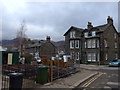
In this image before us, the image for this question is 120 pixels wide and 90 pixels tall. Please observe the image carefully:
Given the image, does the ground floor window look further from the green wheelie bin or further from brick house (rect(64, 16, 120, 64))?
the green wheelie bin

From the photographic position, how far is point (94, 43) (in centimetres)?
3428

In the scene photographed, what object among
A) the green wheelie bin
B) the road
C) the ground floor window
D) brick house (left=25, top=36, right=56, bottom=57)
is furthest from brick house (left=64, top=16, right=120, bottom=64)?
the green wheelie bin

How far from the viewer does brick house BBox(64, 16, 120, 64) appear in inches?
1305

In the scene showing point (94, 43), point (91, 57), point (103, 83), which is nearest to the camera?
point (103, 83)

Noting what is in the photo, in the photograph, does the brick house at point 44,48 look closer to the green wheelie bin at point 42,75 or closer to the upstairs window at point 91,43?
the upstairs window at point 91,43

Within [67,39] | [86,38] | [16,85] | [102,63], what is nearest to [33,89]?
[16,85]

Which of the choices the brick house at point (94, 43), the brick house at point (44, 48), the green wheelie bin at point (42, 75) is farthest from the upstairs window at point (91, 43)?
the green wheelie bin at point (42, 75)

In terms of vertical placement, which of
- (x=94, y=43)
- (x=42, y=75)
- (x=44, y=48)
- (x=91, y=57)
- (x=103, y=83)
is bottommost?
(x=103, y=83)

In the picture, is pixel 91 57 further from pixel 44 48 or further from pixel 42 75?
pixel 42 75

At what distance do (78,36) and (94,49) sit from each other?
6394mm

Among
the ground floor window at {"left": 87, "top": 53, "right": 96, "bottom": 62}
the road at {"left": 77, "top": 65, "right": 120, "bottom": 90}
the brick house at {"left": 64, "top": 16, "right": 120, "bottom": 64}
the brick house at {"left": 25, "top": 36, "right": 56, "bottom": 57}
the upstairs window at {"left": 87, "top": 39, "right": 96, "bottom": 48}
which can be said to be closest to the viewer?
the road at {"left": 77, "top": 65, "right": 120, "bottom": 90}

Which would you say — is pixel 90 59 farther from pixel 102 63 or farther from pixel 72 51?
pixel 72 51

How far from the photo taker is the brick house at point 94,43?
33.2 metres

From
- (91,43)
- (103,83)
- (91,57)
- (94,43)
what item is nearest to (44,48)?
(91,43)
